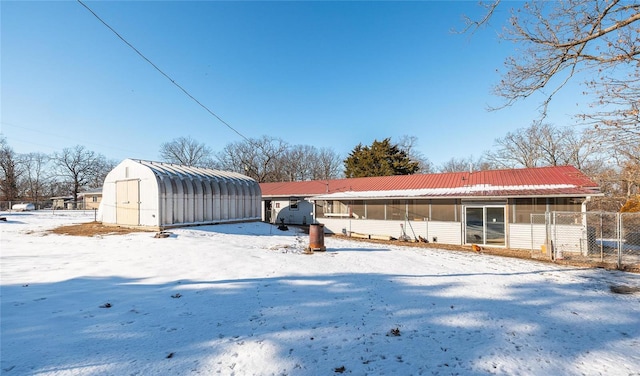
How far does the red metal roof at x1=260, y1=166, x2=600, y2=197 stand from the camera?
13.7 meters

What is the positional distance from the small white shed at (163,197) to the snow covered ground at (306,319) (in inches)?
291

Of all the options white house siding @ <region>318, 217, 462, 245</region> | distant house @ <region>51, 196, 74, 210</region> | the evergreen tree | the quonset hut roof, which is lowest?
white house siding @ <region>318, 217, 462, 245</region>

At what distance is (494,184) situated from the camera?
52.9 feet

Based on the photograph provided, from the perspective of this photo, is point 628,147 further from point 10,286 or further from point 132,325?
point 10,286

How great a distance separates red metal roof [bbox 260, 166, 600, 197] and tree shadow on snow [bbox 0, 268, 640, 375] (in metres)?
8.67

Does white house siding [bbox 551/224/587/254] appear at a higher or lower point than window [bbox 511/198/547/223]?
lower

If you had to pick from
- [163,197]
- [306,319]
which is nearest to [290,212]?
[163,197]

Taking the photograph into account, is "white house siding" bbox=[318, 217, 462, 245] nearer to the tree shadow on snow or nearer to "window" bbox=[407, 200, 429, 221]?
"window" bbox=[407, 200, 429, 221]

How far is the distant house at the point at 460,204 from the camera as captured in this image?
45.5 feet

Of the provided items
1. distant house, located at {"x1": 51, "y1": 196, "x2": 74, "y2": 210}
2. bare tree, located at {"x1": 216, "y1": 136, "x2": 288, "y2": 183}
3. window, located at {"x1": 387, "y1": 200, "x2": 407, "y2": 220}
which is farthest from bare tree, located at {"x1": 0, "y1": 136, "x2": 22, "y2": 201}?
window, located at {"x1": 387, "y1": 200, "x2": 407, "y2": 220}

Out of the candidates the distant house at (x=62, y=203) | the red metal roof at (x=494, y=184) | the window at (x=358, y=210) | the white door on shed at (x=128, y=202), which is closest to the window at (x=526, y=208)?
the red metal roof at (x=494, y=184)

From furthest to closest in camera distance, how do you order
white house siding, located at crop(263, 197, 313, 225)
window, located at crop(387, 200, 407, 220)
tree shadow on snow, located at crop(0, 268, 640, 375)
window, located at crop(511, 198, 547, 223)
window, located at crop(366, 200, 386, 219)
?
1. white house siding, located at crop(263, 197, 313, 225)
2. window, located at crop(366, 200, 386, 219)
3. window, located at crop(387, 200, 407, 220)
4. window, located at crop(511, 198, 547, 223)
5. tree shadow on snow, located at crop(0, 268, 640, 375)

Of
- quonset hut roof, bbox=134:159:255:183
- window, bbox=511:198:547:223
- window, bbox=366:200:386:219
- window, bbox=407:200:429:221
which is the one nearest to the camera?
window, bbox=511:198:547:223

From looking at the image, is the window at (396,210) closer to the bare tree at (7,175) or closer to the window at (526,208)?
the window at (526,208)
